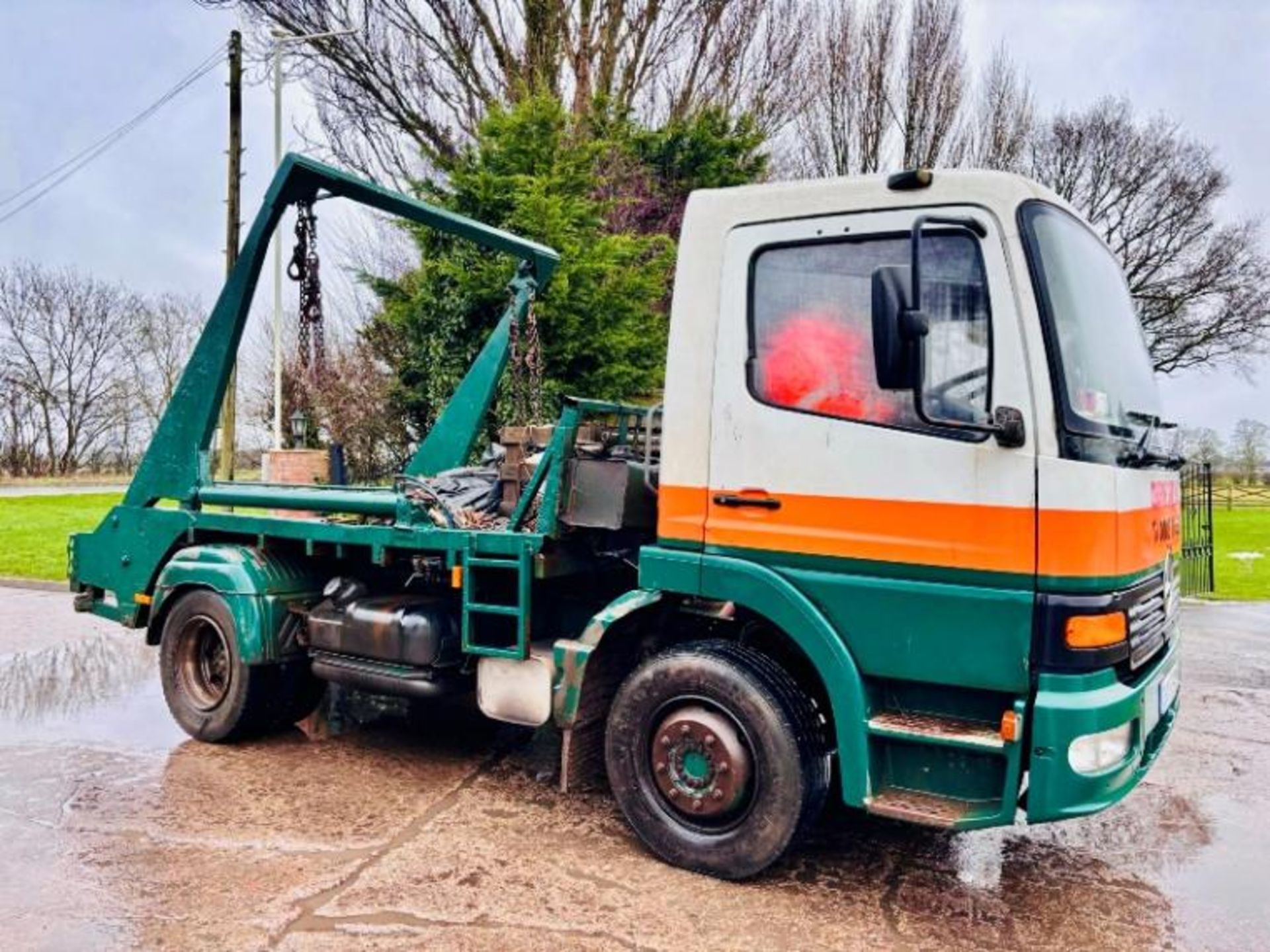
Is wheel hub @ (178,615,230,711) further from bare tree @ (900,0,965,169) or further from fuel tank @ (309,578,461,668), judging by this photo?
bare tree @ (900,0,965,169)

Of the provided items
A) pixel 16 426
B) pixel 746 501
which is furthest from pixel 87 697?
pixel 16 426

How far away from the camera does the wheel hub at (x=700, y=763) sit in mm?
3703

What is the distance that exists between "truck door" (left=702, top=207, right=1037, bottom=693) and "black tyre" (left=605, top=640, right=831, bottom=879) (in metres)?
0.38

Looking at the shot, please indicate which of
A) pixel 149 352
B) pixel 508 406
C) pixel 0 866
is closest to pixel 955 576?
pixel 0 866

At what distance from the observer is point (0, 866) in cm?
386

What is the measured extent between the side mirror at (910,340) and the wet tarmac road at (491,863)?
72.1 inches

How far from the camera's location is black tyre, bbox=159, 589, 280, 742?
5.39 meters

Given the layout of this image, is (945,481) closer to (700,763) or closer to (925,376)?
(925,376)

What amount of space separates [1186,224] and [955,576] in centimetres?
2459

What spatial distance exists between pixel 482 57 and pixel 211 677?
46.3ft

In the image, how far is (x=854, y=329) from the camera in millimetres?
3553

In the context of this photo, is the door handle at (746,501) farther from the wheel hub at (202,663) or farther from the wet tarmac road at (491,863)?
the wheel hub at (202,663)

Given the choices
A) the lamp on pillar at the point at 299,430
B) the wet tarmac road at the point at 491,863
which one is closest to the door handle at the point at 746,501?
the wet tarmac road at the point at 491,863

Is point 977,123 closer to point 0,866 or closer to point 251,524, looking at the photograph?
point 251,524
